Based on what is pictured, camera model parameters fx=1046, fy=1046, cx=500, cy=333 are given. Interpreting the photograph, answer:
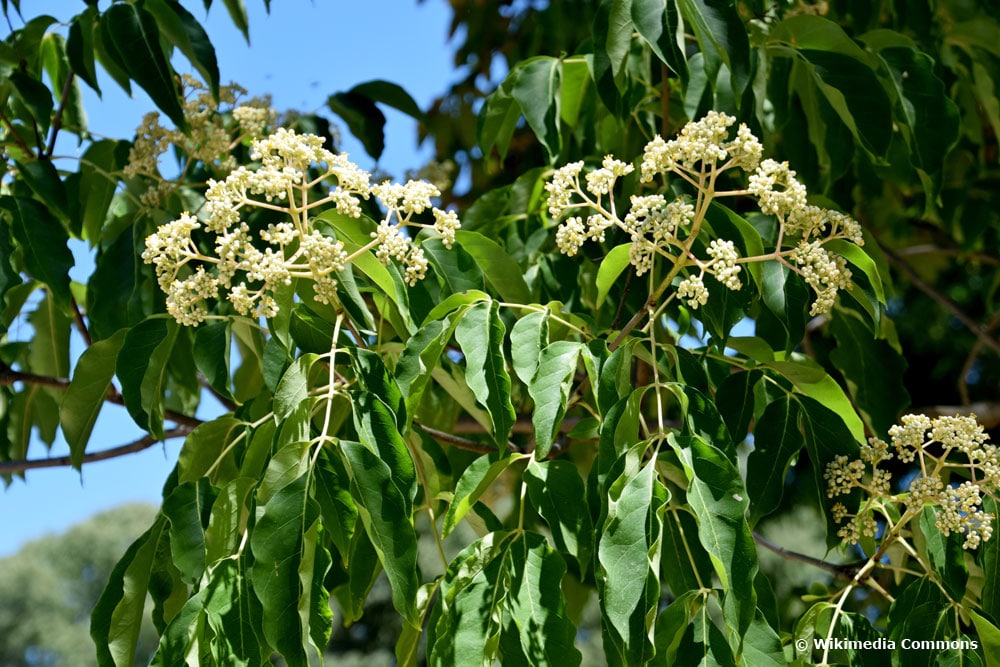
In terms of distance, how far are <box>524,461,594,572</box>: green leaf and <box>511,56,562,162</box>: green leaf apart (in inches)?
29.6

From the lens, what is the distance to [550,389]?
1393 mm

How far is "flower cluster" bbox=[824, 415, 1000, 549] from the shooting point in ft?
5.09

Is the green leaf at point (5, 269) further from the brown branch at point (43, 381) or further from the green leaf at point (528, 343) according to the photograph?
the green leaf at point (528, 343)

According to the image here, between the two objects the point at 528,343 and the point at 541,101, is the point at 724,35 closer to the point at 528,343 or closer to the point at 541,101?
the point at 541,101

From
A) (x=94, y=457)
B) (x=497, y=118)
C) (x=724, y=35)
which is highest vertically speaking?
(x=724, y=35)

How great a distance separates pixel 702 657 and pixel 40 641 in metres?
20.9

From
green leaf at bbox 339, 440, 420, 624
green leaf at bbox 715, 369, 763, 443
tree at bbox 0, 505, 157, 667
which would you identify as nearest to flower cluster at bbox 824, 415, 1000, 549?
green leaf at bbox 715, 369, 763, 443

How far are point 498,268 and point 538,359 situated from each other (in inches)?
14.0

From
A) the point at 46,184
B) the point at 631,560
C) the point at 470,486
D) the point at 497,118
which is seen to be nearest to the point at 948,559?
the point at 631,560

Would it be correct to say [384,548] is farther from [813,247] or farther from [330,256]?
[813,247]

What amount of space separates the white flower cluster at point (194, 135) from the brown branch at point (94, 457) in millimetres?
574

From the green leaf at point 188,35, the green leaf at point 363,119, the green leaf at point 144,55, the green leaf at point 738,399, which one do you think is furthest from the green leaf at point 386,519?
the green leaf at point 363,119

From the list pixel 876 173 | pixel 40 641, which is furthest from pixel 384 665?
pixel 876 173

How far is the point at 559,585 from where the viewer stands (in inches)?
53.1
